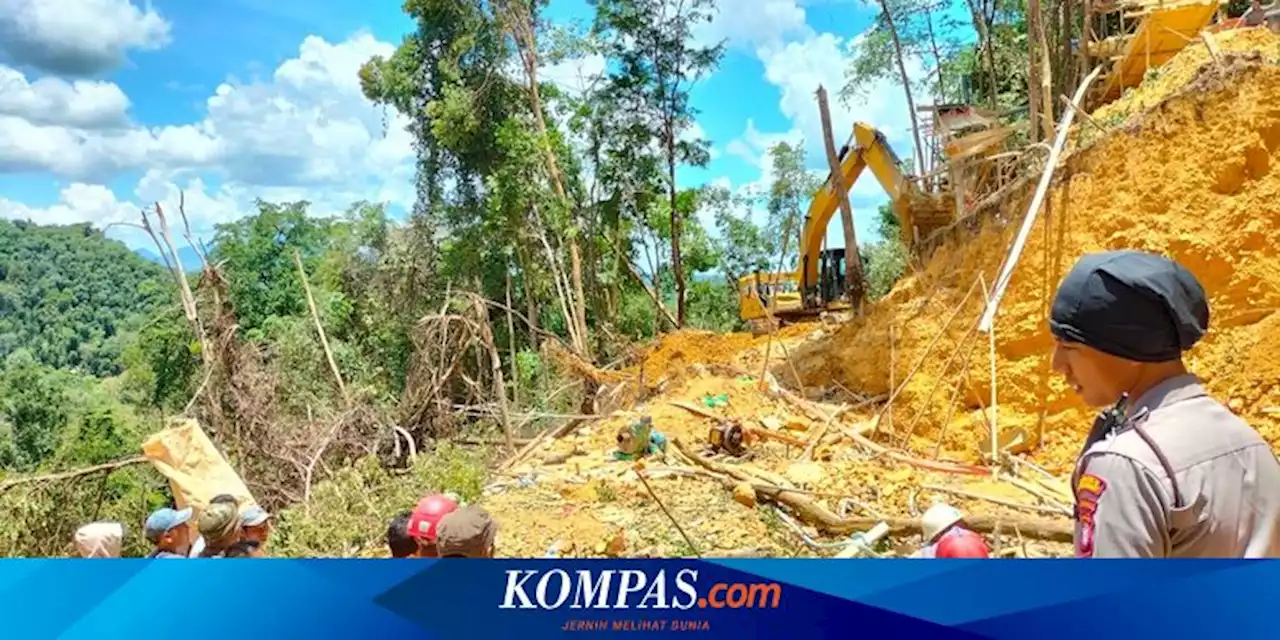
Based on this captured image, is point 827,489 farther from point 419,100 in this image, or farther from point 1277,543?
point 419,100

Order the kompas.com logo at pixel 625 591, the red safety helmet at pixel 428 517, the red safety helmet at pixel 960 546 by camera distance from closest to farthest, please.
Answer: the kompas.com logo at pixel 625 591, the red safety helmet at pixel 960 546, the red safety helmet at pixel 428 517

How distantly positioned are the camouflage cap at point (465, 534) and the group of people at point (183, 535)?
1.42 meters

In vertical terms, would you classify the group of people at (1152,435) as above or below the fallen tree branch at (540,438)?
above

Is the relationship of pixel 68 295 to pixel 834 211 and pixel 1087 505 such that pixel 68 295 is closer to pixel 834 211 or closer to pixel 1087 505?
pixel 834 211

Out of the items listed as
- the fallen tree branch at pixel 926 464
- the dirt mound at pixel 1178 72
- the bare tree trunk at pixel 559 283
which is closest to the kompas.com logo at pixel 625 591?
the fallen tree branch at pixel 926 464

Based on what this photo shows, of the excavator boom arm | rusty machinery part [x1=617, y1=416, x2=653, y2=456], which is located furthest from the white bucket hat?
the excavator boom arm

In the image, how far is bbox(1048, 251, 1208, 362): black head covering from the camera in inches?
60.6

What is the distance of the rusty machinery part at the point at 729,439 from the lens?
9688 millimetres

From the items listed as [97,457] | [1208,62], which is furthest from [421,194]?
[1208,62]

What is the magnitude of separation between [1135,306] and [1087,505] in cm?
33

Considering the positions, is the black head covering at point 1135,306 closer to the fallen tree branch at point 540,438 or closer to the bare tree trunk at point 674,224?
the fallen tree branch at point 540,438

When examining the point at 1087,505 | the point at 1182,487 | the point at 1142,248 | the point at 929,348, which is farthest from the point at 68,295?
the point at 1182,487

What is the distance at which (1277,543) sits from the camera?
1539mm

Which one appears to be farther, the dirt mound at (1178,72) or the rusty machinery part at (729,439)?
the rusty machinery part at (729,439)
